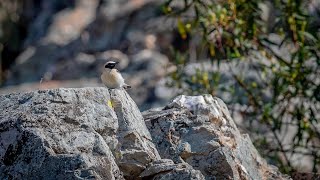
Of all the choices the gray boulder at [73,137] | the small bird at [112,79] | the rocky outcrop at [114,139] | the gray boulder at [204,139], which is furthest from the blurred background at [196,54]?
the gray boulder at [73,137]

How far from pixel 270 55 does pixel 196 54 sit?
14.7ft

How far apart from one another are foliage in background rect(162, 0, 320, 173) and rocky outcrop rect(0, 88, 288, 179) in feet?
7.08

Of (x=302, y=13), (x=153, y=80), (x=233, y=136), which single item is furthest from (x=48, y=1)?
(x=233, y=136)

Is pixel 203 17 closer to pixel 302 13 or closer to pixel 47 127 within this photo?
pixel 302 13

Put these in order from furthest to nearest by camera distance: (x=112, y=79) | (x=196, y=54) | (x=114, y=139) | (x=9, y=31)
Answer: (x=9, y=31), (x=196, y=54), (x=112, y=79), (x=114, y=139)

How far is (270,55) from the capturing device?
31.6ft

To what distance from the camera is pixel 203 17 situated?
9250 millimetres

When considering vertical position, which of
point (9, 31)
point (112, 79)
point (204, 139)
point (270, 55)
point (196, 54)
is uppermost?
point (9, 31)

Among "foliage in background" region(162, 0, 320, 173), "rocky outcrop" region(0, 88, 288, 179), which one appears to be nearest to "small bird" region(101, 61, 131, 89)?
"rocky outcrop" region(0, 88, 288, 179)

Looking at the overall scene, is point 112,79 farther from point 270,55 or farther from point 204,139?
point 270,55

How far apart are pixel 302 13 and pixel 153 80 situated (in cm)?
669

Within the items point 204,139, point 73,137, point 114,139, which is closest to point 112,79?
point 204,139

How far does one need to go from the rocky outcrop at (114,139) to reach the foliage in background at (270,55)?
2.16m

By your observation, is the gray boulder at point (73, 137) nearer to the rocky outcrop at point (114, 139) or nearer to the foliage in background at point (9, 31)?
the rocky outcrop at point (114, 139)
